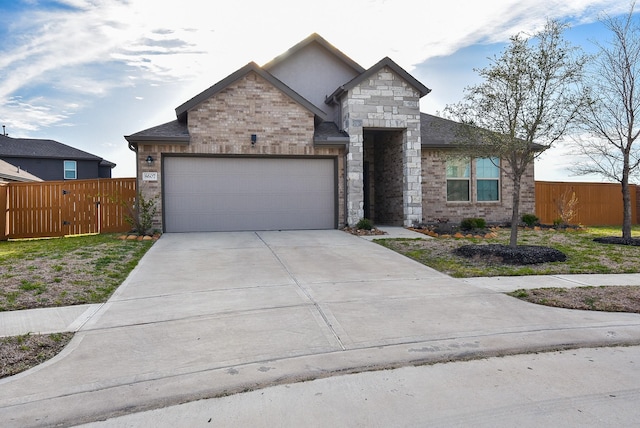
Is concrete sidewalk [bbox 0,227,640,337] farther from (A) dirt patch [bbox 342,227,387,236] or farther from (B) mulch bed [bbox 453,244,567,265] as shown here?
(A) dirt patch [bbox 342,227,387,236]

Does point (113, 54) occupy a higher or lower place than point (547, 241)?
higher

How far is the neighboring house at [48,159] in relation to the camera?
27.4 m

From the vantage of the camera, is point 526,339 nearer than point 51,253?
Yes

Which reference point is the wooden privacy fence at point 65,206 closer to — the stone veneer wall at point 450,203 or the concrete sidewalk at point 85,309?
the concrete sidewalk at point 85,309

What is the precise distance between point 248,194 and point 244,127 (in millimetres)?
2162

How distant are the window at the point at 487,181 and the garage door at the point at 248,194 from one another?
19.5 ft

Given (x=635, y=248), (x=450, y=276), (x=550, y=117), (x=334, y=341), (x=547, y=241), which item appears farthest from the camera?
(x=547, y=241)

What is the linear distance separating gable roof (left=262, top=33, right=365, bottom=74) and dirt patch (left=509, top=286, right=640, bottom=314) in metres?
13.6

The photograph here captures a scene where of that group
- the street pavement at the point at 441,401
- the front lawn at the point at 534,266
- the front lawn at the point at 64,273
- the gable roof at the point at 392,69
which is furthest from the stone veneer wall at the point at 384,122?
the street pavement at the point at 441,401

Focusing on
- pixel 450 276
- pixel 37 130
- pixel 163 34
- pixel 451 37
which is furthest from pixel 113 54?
pixel 37 130

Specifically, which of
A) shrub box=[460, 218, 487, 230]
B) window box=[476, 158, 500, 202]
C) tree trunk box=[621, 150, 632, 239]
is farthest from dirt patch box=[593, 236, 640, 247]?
window box=[476, 158, 500, 202]

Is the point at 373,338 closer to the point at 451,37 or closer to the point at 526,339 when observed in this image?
the point at 526,339

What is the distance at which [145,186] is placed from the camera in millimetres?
13289

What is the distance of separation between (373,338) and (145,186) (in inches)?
429
